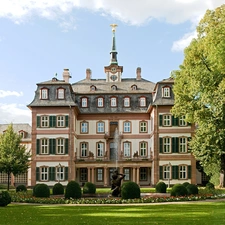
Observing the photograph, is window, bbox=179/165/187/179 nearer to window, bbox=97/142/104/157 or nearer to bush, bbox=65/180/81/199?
window, bbox=97/142/104/157

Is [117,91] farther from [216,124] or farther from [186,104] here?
[216,124]

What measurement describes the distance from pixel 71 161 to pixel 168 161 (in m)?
9.64

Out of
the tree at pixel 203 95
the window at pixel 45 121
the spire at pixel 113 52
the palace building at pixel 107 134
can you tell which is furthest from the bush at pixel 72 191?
the spire at pixel 113 52

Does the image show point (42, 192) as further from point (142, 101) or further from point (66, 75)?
point (66, 75)

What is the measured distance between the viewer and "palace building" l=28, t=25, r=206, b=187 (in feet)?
147

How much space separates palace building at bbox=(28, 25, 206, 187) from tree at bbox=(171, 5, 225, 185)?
5871mm

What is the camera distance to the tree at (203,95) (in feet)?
104

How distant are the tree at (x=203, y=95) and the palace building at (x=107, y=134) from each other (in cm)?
587

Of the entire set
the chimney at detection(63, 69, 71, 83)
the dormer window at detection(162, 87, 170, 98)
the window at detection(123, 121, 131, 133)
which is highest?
the chimney at detection(63, 69, 71, 83)

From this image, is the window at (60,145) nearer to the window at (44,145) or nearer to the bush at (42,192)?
the window at (44,145)

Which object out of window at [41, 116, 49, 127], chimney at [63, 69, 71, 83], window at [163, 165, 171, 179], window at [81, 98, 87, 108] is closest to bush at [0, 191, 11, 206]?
window at [41, 116, 49, 127]

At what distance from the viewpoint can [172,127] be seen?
44.8 m

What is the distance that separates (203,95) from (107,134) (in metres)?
17.8

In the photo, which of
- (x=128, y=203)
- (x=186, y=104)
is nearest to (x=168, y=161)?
(x=186, y=104)
